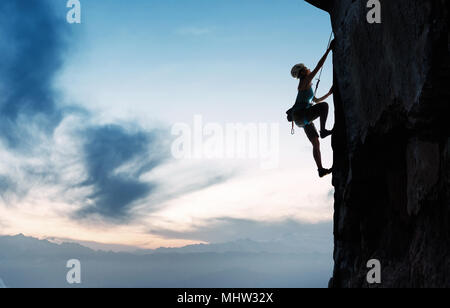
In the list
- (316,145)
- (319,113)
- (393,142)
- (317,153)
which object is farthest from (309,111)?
(393,142)

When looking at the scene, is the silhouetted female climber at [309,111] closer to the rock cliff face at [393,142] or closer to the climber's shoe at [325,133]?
the climber's shoe at [325,133]

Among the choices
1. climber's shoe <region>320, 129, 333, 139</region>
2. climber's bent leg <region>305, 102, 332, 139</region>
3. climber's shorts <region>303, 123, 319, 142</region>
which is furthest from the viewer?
climber's shorts <region>303, 123, 319, 142</region>

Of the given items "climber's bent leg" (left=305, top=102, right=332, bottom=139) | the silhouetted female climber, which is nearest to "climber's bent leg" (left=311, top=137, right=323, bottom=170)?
the silhouetted female climber

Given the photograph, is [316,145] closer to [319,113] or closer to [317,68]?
[319,113]

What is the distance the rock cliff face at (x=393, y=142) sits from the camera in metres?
7.26

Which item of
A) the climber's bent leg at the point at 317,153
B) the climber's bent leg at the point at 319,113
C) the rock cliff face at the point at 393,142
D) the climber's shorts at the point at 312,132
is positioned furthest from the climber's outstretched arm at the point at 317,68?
the climber's bent leg at the point at 317,153

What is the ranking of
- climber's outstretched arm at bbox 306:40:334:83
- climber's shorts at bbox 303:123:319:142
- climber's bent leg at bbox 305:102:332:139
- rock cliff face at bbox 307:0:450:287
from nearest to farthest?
rock cliff face at bbox 307:0:450:287
climber's outstretched arm at bbox 306:40:334:83
climber's bent leg at bbox 305:102:332:139
climber's shorts at bbox 303:123:319:142

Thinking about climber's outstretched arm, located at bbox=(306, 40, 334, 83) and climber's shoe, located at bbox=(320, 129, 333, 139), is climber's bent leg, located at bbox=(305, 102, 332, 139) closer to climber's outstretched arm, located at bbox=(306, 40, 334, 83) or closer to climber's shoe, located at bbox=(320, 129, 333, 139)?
climber's shoe, located at bbox=(320, 129, 333, 139)

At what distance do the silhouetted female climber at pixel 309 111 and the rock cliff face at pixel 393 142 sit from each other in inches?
18.8

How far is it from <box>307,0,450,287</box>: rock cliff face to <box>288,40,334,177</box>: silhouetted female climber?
478 millimetres

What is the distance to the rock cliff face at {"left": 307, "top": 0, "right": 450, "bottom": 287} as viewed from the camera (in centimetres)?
726
